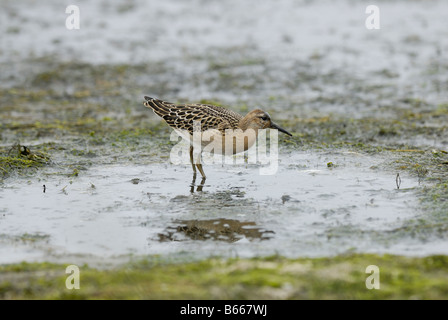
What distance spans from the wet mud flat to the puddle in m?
0.03

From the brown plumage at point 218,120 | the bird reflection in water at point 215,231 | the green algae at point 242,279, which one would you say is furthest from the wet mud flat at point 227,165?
the brown plumage at point 218,120

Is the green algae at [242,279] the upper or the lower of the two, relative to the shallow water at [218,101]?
lower

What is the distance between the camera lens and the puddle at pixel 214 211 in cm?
773

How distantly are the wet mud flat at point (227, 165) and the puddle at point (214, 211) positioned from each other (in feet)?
0.11

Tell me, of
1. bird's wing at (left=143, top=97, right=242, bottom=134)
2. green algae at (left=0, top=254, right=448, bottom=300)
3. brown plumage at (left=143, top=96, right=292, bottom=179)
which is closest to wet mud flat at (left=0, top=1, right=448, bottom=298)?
green algae at (left=0, top=254, right=448, bottom=300)

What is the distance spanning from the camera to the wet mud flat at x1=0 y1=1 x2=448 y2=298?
8016 millimetres

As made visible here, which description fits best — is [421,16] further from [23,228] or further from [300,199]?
[23,228]

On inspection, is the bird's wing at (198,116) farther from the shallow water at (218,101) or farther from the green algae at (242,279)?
the green algae at (242,279)

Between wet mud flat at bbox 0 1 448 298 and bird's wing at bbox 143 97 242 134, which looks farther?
bird's wing at bbox 143 97 242 134

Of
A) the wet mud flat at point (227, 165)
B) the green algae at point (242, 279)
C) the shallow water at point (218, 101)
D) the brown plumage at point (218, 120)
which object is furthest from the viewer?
the brown plumage at point (218, 120)

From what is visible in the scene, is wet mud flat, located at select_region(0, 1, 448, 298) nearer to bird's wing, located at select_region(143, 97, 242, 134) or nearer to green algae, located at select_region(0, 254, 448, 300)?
green algae, located at select_region(0, 254, 448, 300)

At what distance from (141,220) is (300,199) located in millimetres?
2223

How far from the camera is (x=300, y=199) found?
934 cm

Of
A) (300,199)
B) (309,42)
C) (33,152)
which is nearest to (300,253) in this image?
(300,199)
